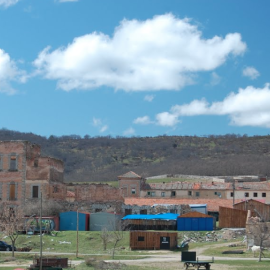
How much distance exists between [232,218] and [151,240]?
14.5 meters

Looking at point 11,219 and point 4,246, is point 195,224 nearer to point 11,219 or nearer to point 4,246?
point 11,219

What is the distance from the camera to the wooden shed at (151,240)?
5406 centimetres

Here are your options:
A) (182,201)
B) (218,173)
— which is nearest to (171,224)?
(182,201)

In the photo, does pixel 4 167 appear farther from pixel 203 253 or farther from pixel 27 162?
pixel 203 253

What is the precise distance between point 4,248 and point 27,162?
18.7 meters

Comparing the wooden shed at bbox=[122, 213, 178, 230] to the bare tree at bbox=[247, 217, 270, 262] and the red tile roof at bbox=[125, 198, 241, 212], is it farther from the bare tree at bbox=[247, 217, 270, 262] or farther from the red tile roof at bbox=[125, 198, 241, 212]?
the bare tree at bbox=[247, 217, 270, 262]

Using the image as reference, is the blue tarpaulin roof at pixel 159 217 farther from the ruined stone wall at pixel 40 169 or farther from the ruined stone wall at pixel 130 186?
the ruined stone wall at pixel 130 186

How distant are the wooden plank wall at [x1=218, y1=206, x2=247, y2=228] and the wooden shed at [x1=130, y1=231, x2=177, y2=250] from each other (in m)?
13.1

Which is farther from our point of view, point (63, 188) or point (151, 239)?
point (63, 188)

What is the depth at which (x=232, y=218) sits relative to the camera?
216 ft

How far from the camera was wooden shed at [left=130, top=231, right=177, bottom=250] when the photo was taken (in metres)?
54.1

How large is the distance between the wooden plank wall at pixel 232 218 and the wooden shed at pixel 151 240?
1315 cm

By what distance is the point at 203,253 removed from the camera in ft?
163

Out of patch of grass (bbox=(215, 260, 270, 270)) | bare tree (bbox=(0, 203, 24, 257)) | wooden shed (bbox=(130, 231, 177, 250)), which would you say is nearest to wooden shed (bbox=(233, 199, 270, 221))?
wooden shed (bbox=(130, 231, 177, 250))
